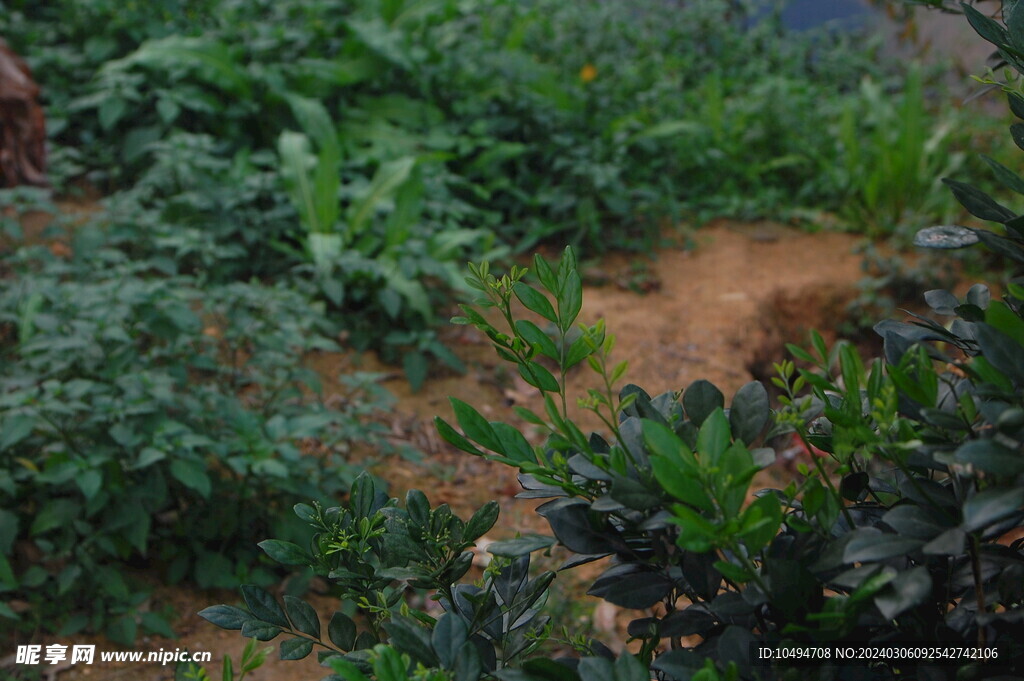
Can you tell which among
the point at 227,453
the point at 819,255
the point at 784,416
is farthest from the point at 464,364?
the point at 784,416

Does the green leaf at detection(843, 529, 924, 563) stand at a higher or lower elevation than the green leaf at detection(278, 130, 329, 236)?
higher

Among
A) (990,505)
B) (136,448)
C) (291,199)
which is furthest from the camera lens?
(291,199)

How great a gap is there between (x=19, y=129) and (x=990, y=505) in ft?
16.1

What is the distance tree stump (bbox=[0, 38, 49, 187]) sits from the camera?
4.42 metres

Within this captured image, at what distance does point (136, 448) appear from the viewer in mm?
2451

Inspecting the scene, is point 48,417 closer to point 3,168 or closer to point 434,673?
point 434,673

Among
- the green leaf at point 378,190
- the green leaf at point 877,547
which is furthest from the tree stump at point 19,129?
the green leaf at point 877,547

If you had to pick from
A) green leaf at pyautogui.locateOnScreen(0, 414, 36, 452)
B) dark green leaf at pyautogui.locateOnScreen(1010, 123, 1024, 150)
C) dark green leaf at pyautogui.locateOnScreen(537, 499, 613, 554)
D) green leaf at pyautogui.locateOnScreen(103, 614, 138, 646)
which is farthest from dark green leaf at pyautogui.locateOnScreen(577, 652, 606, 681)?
green leaf at pyautogui.locateOnScreen(0, 414, 36, 452)

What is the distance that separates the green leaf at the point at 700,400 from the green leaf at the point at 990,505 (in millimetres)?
295

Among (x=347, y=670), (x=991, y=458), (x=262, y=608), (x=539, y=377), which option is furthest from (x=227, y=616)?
(x=991, y=458)

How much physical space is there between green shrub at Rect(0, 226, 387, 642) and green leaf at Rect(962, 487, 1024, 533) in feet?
6.16

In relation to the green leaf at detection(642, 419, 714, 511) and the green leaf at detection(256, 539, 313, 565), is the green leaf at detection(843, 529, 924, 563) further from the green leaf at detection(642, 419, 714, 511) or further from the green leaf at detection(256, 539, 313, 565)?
the green leaf at detection(256, 539, 313, 565)

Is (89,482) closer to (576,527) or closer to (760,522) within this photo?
(576,527)

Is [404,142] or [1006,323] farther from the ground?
[1006,323]
